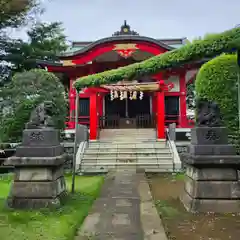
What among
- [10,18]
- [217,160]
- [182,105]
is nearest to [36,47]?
[10,18]

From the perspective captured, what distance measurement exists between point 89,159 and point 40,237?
790 centimetres

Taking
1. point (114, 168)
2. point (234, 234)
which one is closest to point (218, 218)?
point (234, 234)

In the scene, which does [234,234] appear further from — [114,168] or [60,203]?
[114,168]

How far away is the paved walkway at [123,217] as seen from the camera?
3.79 m

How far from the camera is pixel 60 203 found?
18.2ft

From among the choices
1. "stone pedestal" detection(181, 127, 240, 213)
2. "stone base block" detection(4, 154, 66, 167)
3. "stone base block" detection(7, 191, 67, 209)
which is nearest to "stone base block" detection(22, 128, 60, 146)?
"stone base block" detection(4, 154, 66, 167)

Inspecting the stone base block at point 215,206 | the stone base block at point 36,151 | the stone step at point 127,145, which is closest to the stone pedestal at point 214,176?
the stone base block at point 215,206

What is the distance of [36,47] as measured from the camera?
21.9 meters

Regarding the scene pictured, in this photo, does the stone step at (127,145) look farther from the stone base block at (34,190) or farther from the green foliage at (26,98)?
the stone base block at (34,190)

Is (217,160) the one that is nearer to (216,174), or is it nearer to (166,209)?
(216,174)

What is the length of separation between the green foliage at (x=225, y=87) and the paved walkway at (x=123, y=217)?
4.19m

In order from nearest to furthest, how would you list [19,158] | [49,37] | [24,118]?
[19,158] → [24,118] → [49,37]

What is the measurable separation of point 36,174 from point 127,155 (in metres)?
6.98

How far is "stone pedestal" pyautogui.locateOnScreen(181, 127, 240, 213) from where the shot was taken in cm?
510
